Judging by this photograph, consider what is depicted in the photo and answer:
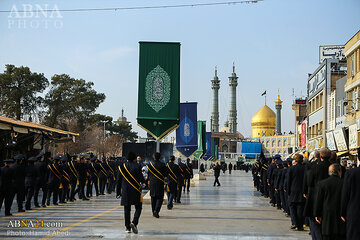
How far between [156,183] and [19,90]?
34.6m

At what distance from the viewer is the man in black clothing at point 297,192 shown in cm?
1248

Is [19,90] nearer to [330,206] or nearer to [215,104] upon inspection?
[330,206]

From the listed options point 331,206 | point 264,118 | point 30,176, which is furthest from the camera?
point 264,118

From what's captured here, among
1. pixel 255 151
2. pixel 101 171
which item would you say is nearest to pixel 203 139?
pixel 101 171

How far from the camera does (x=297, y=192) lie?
41.4 feet

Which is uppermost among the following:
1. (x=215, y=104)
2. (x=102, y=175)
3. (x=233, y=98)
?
(x=233, y=98)

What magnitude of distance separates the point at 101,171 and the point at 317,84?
3493 centimetres

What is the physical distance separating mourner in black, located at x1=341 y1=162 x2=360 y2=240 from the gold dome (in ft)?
501

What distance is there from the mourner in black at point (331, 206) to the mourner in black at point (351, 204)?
1.88 feet

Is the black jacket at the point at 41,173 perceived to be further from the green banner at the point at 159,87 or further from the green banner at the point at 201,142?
the green banner at the point at 201,142

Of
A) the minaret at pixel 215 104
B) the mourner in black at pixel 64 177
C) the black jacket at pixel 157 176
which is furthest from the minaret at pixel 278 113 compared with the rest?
the black jacket at pixel 157 176

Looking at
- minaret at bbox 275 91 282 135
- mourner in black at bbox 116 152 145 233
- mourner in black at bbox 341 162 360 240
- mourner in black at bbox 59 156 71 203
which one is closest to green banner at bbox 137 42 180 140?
mourner in black at bbox 59 156 71 203

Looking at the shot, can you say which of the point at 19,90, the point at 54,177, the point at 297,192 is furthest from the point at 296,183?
the point at 19,90

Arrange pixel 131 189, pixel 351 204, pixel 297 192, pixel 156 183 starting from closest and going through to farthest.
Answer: pixel 351 204 → pixel 131 189 → pixel 297 192 → pixel 156 183
